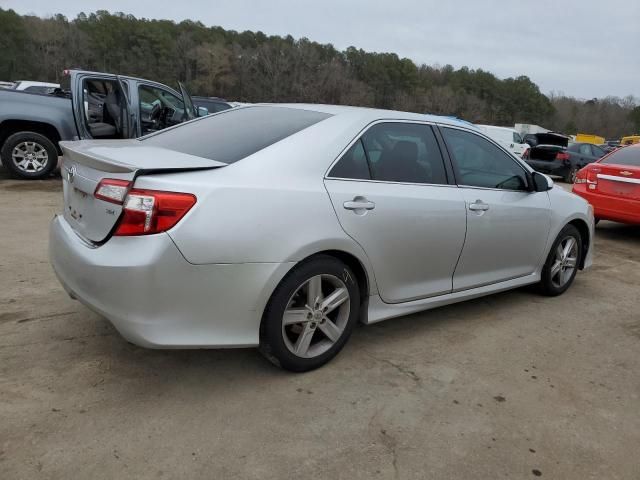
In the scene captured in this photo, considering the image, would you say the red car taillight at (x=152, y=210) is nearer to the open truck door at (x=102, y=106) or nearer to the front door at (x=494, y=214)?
the front door at (x=494, y=214)

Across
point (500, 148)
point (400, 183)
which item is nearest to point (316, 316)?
point (400, 183)

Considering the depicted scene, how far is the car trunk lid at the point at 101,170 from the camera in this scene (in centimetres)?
249

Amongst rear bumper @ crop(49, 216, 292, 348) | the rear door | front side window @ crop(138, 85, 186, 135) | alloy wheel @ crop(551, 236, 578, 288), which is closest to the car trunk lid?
rear bumper @ crop(49, 216, 292, 348)

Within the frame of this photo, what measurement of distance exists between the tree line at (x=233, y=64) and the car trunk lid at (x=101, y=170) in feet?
Answer: 211

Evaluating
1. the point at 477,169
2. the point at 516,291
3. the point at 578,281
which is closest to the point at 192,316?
the point at 477,169

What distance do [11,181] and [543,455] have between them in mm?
9013

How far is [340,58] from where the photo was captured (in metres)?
83.2

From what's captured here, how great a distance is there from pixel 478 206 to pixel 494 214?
0.68 feet

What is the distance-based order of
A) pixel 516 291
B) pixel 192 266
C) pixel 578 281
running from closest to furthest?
pixel 192 266 → pixel 516 291 → pixel 578 281

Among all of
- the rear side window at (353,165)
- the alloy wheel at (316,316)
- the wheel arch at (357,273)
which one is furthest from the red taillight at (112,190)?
the rear side window at (353,165)

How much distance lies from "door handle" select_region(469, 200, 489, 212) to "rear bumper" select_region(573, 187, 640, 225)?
4262 mm

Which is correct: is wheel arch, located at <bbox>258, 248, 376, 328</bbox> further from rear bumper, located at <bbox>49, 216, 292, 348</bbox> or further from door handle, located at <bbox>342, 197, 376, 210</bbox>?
door handle, located at <bbox>342, 197, 376, 210</bbox>

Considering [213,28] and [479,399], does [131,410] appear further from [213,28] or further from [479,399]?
[213,28]

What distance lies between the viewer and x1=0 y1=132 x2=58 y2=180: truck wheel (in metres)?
8.36
